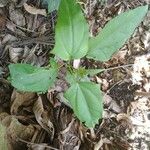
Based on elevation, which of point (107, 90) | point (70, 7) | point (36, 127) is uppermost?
point (70, 7)

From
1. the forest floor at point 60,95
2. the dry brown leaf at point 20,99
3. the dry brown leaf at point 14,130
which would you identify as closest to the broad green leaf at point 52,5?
the forest floor at point 60,95

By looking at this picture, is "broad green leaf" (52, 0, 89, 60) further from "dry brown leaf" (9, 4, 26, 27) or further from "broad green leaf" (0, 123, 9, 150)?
"dry brown leaf" (9, 4, 26, 27)

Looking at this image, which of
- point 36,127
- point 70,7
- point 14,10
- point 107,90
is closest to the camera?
point 70,7

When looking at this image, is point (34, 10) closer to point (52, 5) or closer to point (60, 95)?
point (52, 5)

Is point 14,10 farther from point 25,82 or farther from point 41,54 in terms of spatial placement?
point 25,82

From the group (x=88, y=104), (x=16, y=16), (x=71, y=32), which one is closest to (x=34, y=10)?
(x=16, y=16)

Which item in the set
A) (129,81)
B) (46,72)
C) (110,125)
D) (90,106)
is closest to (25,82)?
(46,72)

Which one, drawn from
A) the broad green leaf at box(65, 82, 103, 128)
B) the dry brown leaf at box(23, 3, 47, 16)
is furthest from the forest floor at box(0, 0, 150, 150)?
the broad green leaf at box(65, 82, 103, 128)
